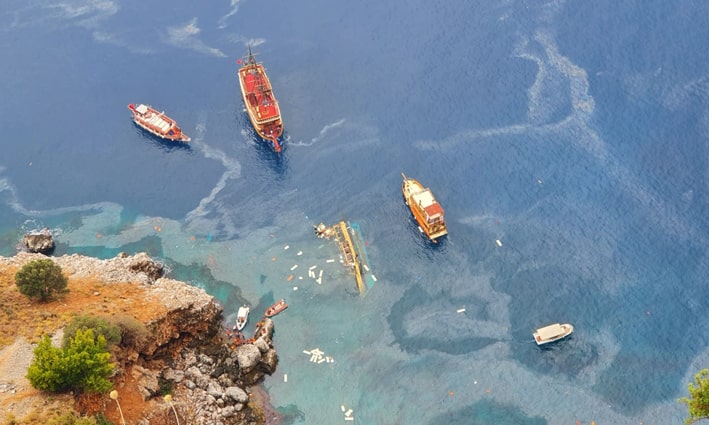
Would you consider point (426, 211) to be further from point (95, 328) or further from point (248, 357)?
point (95, 328)

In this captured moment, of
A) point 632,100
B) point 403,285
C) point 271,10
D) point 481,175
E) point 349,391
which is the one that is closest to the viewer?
point 349,391

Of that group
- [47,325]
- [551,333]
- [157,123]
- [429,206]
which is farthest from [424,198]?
[157,123]

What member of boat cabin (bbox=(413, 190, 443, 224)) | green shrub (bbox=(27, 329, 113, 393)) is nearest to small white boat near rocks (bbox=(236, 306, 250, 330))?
green shrub (bbox=(27, 329, 113, 393))

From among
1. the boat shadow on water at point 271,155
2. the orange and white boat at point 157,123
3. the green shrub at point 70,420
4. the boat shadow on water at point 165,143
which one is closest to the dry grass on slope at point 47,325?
the green shrub at point 70,420

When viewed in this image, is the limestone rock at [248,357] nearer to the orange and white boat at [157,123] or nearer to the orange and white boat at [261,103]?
the orange and white boat at [261,103]

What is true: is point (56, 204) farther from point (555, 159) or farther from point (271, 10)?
point (555, 159)

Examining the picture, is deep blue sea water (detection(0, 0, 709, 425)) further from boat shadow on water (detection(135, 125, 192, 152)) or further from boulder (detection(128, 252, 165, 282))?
boulder (detection(128, 252, 165, 282))

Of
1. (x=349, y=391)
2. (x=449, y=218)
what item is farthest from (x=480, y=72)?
(x=349, y=391)
